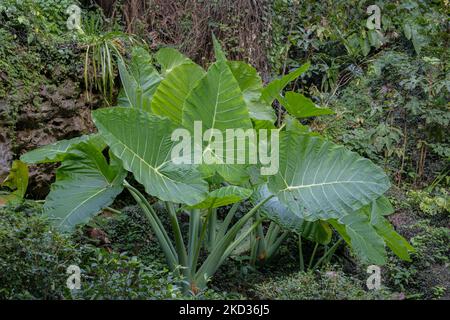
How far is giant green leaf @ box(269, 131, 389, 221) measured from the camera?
396 centimetres

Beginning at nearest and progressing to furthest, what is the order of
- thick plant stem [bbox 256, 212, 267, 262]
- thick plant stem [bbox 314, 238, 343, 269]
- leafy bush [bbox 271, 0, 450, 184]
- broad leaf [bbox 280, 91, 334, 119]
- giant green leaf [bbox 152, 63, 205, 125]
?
giant green leaf [bbox 152, 63, 205, 125] → broad leaf [bbox 280, 91, 334, 119] → thick plant stem [bbox 314, 238, 343, 269] → thick plant stem [bbox 256, 212, 267, 262] → leafy bush [bbox 271, 0, 450, 184]

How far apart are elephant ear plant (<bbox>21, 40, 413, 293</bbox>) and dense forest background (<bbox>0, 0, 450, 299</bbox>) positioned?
11.8 inches

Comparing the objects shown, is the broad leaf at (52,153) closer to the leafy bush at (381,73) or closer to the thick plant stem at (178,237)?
the thick plant stem at (178,237)

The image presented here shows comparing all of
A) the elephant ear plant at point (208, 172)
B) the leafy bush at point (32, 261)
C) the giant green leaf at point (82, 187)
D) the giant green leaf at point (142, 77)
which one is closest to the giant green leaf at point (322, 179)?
the elephant ear plant at point (208, 172)

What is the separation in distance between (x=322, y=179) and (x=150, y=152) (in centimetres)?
116

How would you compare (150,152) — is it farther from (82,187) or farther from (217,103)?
(82,187)

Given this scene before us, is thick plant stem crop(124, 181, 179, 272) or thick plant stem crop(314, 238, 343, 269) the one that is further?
thick plant stem crop(314, 238, 343, 269)

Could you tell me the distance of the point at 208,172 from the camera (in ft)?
13.0

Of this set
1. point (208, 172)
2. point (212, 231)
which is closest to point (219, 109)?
point (208, 172)

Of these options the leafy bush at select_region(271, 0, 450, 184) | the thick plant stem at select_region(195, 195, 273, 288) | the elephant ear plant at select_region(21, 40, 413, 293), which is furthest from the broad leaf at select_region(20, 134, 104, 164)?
the leafy bush at select_region(271, 0, 450, 184)

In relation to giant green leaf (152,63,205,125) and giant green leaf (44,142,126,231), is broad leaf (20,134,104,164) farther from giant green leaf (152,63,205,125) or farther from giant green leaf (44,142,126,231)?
giant green leaf (152,63,205,125)

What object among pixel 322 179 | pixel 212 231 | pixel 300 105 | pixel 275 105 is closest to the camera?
pixel 322 179

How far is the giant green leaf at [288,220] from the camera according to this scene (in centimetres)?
441
